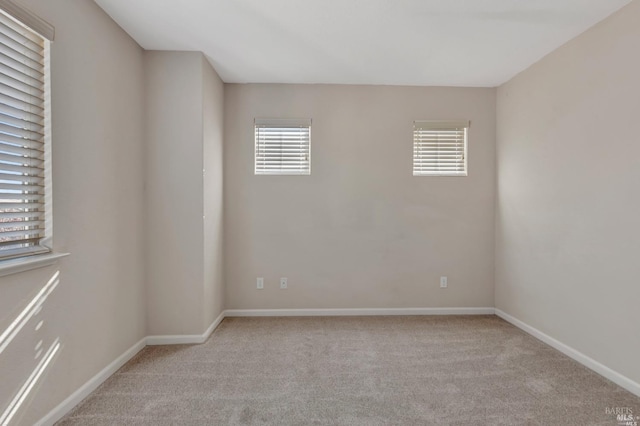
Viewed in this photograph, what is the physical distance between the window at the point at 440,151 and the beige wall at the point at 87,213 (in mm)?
2806

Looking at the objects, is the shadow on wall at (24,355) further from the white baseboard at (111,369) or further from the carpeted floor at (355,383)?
the carpeted floor at (355,383)

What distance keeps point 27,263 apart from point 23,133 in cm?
67

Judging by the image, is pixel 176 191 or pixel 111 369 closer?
pixel 111 369

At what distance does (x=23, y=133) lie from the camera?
1.65 metres

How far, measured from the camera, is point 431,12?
2.22m

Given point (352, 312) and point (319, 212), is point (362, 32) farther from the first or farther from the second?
point (352, 312)

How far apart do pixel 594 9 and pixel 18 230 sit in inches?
147

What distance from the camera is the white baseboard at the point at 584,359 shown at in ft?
6.95

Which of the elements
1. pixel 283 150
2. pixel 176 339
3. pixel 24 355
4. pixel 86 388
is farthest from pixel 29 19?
pixel 176 339

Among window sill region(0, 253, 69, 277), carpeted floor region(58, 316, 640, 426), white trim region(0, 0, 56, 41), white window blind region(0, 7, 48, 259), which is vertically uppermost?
white trim region(0, 0, 56, 41)

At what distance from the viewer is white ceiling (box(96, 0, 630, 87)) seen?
216 centimetres

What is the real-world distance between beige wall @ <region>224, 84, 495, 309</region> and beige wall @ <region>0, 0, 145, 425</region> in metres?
1.13

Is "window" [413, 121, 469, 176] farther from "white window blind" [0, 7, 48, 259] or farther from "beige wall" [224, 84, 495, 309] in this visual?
"white window blind" [0, 7, 48, 259]

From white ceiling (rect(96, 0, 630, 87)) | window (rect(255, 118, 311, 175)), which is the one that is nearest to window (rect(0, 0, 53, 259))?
white ceiling (rect(96, 0, 630, 87))
